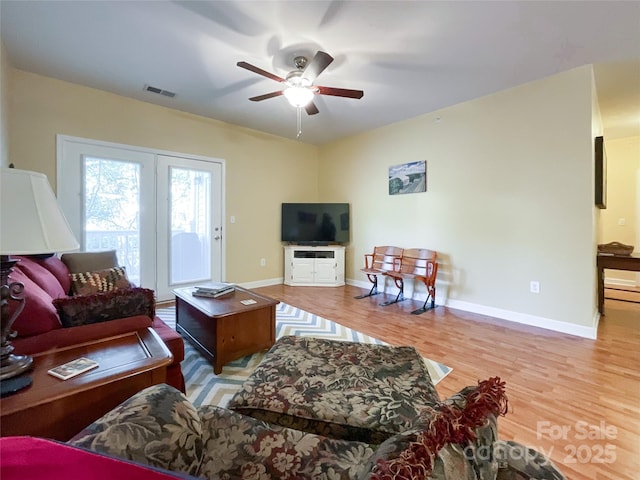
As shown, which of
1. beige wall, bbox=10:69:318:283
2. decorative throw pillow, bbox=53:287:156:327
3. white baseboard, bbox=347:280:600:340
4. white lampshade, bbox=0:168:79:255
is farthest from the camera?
beige wall, bbox=10:69:318:283

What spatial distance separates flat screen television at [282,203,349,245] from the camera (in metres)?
5.09

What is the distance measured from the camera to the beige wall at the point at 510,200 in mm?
2793

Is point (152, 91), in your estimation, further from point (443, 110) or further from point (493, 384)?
point (493, 384)

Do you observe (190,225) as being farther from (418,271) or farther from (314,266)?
(418,271)

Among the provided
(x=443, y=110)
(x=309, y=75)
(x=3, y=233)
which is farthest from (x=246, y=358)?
(x=443, y=110)

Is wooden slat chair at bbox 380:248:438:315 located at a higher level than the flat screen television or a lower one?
lower

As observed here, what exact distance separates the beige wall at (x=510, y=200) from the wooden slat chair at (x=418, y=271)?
A: 189mm

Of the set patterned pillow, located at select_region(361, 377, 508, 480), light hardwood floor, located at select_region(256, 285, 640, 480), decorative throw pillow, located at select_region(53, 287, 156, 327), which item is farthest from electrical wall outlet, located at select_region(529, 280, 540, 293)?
decorative throw pillow, located at select_region(53, 287, 156, 327)

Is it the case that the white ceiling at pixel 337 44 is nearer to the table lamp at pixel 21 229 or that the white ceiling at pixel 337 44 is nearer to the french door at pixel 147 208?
the french door at pixel 147 208

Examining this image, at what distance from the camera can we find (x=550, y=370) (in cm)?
213

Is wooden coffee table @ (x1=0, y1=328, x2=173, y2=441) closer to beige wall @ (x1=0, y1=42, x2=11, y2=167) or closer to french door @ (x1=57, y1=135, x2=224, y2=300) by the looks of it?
beige wall @ (x1=0, y1=42, x2=11, y2=167)

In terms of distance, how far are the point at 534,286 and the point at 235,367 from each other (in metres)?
3.06

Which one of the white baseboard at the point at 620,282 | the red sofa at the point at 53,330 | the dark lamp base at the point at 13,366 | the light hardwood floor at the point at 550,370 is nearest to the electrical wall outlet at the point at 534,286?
the light hardwood floor at the point at 550,370

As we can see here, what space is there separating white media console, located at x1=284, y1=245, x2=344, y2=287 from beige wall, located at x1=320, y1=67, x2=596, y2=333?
3.51 feet
